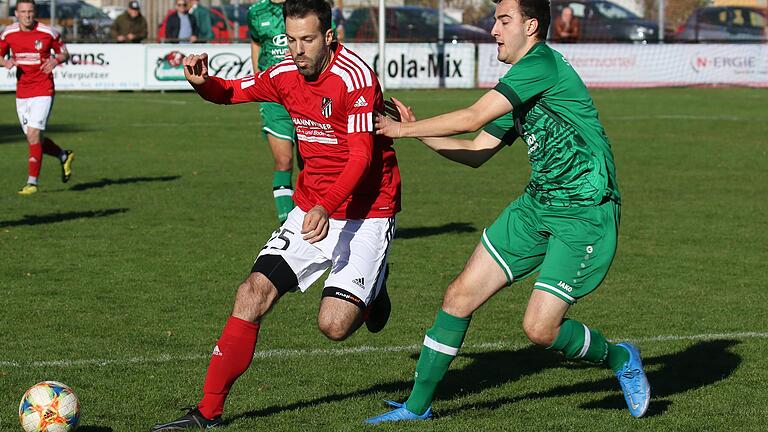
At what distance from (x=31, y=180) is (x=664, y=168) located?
846 cm

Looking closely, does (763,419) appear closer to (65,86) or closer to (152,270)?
(152,270)

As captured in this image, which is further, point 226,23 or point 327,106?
point 226,23

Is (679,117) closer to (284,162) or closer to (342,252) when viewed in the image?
(284,162)

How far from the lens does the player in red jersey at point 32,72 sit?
14906 mm

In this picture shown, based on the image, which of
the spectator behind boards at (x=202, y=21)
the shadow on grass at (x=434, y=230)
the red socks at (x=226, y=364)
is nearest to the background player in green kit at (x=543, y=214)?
the red socks at (x=226, y=364)

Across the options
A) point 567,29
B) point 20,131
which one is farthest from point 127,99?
point 567,29

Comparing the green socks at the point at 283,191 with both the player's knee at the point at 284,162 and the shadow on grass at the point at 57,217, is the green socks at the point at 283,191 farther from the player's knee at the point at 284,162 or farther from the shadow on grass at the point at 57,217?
the shadow on grass at the point at 57,217

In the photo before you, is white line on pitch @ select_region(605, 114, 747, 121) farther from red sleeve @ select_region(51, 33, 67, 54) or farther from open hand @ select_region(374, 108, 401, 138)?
open hand @ select_region(374, 108, 401, 138)

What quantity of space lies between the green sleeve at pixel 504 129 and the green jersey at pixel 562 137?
0.83ft

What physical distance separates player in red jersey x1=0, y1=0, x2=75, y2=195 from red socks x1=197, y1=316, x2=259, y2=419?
31.5ft

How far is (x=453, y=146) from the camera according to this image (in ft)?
20.8

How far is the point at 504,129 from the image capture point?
6250 millimetres

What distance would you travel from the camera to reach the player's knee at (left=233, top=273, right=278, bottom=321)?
5.90 m

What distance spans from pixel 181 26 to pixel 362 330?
24.0 m
